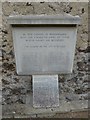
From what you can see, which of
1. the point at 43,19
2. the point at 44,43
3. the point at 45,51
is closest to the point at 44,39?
the point at 44,43

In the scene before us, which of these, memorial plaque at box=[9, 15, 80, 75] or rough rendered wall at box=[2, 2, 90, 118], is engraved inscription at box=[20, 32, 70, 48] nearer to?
memorial plaque at box=[9, 15, 80, 75]

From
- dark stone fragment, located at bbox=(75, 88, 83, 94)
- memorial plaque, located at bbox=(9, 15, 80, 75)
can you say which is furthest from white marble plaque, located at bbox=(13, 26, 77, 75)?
dark stone fragment, located at bbox=(75, 88, 83, 94)

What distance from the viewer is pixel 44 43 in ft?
11.5

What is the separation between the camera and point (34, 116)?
3.34m

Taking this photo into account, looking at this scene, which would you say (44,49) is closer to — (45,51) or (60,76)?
(45,51)

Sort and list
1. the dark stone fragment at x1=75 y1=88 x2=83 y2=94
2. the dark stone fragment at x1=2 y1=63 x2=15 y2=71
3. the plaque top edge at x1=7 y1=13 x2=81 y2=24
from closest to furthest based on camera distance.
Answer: the plaque top edge at x1=7 y1=13 x2=81 y2=24 → the dark stone fragment at x1=2 y1=63 x2=15 y2=71 → the dark stone fragment at x1=75 y1=88 x2=83 y2=94

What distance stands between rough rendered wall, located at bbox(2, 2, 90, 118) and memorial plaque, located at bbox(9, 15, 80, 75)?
10 cm

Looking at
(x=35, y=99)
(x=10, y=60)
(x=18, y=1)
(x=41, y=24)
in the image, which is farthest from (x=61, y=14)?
(x=35, y=99)

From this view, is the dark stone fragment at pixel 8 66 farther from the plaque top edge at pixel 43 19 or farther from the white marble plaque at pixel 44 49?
the plaque top edge at pixel 43 19

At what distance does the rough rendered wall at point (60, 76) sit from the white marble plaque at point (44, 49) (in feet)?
0.32

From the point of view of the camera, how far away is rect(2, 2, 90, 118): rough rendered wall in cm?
345

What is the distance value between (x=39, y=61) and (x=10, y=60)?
366 millimetres

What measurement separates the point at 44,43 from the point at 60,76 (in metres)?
0.50

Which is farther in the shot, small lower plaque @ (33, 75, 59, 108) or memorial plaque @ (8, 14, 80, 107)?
small lower plaque @ (33, 75, 59, 108)
